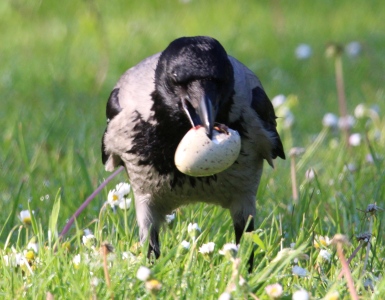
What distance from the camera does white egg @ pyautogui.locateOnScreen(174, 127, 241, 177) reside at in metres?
3.57

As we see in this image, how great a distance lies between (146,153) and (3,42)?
17.1ft

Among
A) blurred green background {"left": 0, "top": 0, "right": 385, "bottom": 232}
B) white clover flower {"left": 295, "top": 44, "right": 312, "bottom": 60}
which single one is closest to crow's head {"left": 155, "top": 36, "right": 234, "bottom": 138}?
blurred green background {"left": 0, "top": 0, "right": 385, "bottom": 232}

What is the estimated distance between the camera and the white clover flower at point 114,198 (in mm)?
4039

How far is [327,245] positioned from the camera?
3896mm

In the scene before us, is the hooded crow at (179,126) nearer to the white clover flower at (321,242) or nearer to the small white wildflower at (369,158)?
the white clover flower at (321,242)

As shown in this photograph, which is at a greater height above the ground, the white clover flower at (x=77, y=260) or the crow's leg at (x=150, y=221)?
the white clover flower at (x=77, y=260)

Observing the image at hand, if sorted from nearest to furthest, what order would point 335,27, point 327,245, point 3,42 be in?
point 327,245 < point 3,42 < point 335,27

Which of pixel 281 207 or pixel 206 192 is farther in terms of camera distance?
pixel 281 207

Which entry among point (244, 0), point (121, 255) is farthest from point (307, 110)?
point (121, 255)

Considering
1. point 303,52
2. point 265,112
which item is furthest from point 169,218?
point 303,52

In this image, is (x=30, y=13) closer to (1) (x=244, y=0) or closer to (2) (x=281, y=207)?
(1) (x=244, y=0)

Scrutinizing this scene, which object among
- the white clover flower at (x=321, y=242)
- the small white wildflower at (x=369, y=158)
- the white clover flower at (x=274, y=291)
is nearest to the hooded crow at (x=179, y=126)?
the white clover flower at (x=321, y=242)

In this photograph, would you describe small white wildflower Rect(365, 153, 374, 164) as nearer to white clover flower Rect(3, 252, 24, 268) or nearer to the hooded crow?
the hooded crow

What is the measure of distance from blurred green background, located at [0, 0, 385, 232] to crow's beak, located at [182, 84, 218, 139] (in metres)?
1.08
